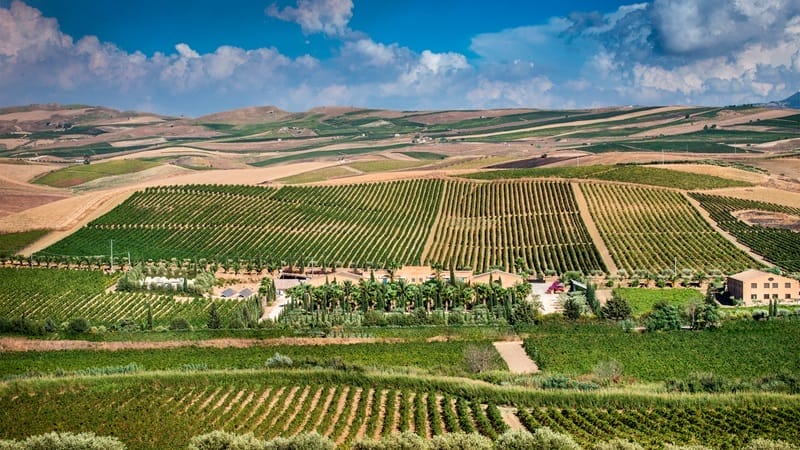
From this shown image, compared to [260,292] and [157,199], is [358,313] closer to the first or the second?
[260,292]

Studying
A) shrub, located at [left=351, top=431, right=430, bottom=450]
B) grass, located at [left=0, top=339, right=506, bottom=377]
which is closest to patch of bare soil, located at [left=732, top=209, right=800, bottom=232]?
grass, located at [left=0, top=339, right=506, bottom=377]

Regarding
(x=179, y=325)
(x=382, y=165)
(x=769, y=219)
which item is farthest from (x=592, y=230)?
(x=382, y=165)

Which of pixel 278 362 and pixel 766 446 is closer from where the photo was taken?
pixel 766 446

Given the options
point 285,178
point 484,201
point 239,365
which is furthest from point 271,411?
point 285,178

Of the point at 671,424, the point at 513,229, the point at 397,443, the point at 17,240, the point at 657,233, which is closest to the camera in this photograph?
the point at 397,443

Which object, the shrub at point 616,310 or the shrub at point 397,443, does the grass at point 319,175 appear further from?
the shrub at point 397,443

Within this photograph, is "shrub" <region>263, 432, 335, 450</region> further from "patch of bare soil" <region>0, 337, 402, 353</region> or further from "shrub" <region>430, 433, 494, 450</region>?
"patch of bare soil" <region>0, 337, 402, 353</region>

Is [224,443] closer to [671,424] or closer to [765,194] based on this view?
[671,424]
